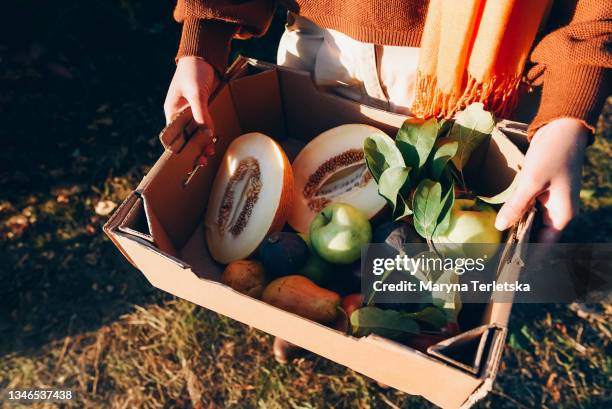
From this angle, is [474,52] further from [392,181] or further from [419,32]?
[392,181]

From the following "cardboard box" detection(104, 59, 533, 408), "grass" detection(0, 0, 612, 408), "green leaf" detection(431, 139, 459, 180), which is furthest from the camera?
"grass" detection(0, 0, 612, 408)

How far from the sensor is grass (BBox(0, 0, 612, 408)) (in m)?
1.44

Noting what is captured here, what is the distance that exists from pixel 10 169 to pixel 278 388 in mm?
1337

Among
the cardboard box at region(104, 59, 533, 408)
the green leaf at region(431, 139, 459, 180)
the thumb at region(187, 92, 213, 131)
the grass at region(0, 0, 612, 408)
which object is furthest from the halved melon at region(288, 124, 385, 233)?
the grass at region(0, 0, 612, 408)

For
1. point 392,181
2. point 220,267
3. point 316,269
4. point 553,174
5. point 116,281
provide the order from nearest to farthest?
point 553,174 → point 392,181 → point 316,269 → point 220,267 → point 116,281

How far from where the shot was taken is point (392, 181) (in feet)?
3.07

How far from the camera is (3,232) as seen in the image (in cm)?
175

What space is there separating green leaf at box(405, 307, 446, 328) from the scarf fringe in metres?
0.42

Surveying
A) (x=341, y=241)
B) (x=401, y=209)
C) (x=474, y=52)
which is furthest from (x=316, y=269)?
(x=474, y=52)

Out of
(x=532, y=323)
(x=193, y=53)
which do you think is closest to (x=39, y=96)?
(x=193, y=53)

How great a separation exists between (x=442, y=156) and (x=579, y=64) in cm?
28

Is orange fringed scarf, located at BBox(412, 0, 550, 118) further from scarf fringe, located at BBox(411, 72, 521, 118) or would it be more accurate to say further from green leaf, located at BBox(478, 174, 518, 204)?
green leaf, located at BBox(478, 174, 518, 204)

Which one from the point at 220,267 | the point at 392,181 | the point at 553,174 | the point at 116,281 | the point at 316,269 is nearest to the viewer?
the point at 553,174

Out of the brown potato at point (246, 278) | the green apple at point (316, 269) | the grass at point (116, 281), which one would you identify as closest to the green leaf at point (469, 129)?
the green apple at point (316, 269)
